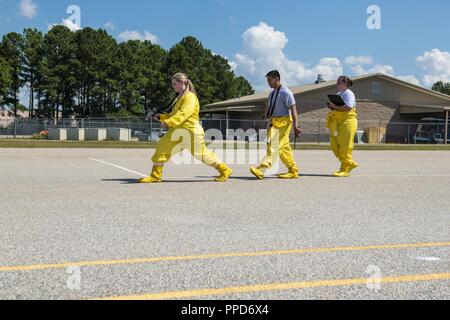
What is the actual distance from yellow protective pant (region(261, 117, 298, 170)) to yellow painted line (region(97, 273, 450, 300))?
235 inches

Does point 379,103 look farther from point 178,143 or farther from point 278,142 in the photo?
point 178,143

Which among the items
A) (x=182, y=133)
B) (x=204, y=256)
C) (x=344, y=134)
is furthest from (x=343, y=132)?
(x=204, y=256)

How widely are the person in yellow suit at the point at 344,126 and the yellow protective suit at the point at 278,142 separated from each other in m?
1.19

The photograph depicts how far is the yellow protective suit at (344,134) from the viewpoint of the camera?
1022 centimetres

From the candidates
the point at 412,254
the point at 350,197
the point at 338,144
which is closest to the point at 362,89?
the point at 338,144

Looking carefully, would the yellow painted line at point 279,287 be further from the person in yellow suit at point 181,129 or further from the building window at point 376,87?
the building window at point 376,87

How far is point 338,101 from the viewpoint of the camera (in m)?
Result: 10.2

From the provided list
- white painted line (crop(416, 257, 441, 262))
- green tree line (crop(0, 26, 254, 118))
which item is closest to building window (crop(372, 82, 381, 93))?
green tree line (crop(0, 26, 254, 118))

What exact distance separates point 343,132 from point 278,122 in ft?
4.89

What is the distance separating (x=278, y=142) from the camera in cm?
948

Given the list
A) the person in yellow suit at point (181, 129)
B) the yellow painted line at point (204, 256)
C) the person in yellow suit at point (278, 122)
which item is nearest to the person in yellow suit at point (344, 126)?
the person in yellow suit at point (278, 122)

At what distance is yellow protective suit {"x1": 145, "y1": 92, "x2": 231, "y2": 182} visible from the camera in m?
8.43

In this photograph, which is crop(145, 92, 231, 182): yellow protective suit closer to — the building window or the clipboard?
the clipboard
